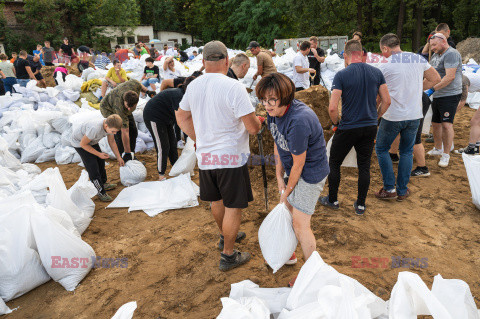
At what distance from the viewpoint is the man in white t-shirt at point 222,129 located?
78.0 inches

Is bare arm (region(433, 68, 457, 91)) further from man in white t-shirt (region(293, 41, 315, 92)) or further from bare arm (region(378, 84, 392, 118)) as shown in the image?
man in white t-shirt (region(293, 41, 315, 92))

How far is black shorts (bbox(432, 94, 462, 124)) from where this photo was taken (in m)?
3.69

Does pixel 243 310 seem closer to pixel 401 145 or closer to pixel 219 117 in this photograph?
pixel 219 117

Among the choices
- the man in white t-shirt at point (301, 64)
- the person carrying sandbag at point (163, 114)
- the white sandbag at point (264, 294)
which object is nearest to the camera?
the white sandbag at point (264, 294)

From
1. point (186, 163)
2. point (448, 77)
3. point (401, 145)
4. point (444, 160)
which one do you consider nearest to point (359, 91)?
point (401, 145)

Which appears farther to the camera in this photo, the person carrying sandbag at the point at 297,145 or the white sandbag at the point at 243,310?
the person carrying sandbag at the point at 297,145

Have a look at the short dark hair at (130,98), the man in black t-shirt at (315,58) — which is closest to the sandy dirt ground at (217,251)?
the short dark hair at (130,98)

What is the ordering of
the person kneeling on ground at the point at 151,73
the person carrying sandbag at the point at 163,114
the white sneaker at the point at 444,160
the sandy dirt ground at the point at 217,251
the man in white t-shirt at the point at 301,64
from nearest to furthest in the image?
the sandy dirt ground at the point at 217,251, the person carrying sandbag at the point at 163,114, the white sneaker at the point at 444,160, the man in white t-shirt at the point at 301,64, the person kneeling on ground at the point at 151,73

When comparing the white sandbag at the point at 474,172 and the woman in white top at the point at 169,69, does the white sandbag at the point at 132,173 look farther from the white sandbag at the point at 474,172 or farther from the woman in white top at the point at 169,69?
the white sandbag at the point at 474,172

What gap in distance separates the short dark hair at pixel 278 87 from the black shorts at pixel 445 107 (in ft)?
9.66

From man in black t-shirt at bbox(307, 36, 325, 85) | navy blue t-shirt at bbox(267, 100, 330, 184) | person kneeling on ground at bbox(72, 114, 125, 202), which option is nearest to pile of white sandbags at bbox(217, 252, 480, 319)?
navy blue t-shirt at bbox(267, 100, 330, 184)

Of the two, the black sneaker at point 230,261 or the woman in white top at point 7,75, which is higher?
the woman in white top at point 7,75

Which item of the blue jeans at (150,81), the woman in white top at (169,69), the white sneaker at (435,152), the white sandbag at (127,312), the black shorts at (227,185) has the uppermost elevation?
the woman in white top at (169,69)

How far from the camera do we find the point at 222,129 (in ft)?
6.71
